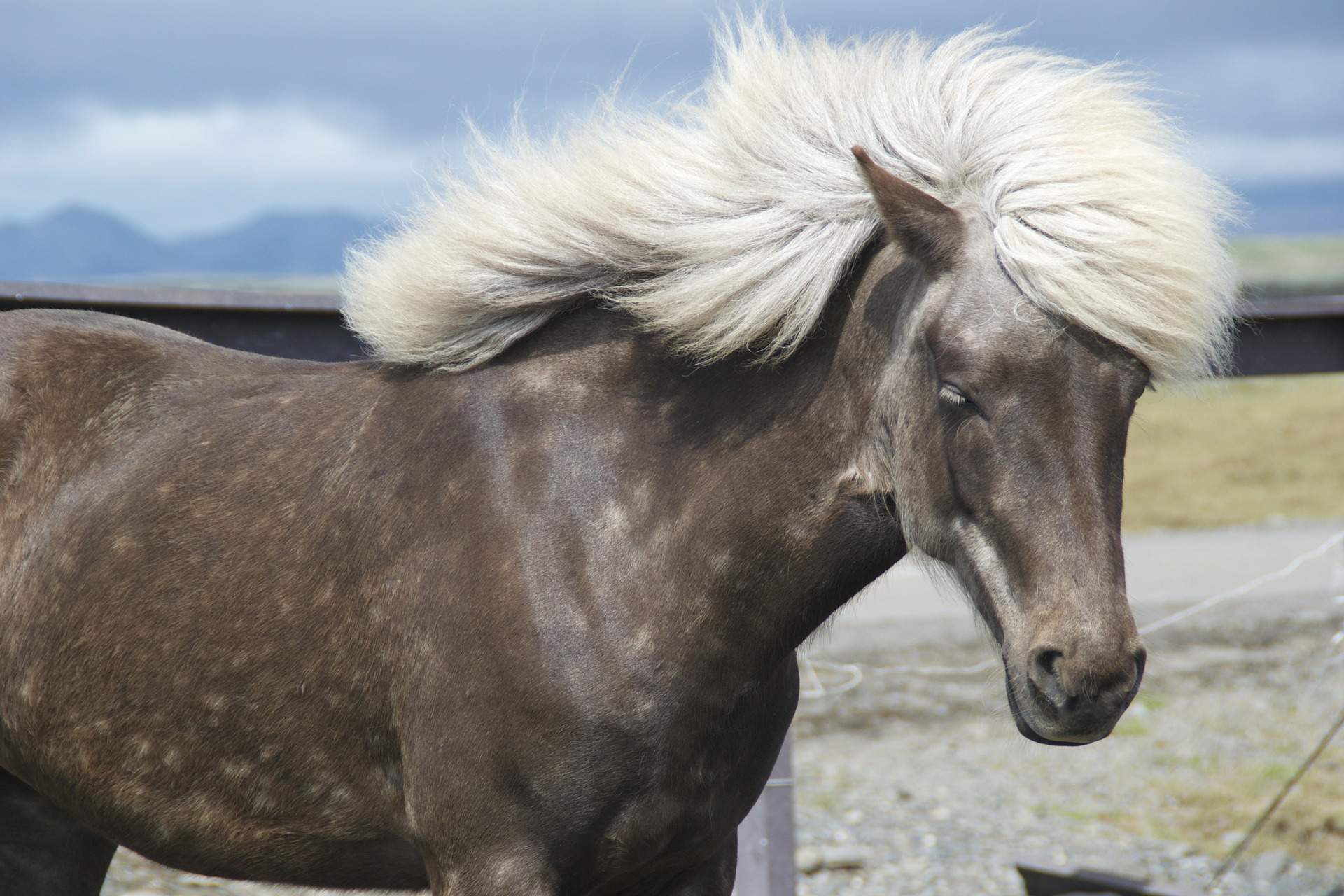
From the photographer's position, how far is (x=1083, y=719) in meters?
1.79

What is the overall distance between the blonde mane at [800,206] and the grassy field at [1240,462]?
822 centimetres

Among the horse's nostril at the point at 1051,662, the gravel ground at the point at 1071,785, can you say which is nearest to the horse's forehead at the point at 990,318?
the horse's nostril at the point at 1051,662

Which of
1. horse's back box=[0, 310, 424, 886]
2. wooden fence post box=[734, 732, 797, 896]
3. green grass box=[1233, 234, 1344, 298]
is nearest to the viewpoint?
horse's back box=[0, 310, 424, 886]

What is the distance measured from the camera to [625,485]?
2139 millimetres

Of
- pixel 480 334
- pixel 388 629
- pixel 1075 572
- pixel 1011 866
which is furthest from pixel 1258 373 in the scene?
pixel 388 629

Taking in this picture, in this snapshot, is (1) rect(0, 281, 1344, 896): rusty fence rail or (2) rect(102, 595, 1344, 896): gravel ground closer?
(1) rect(0, 281, 1344, 896): rusty fence rail

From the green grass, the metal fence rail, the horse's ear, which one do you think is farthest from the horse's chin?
the green grass

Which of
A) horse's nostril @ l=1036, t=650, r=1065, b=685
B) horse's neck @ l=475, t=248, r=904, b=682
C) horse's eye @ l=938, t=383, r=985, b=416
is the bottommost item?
horse's nostril @ l=1036, t=650, r=1065, b=685

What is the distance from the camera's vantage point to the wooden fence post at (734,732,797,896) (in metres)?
3.53

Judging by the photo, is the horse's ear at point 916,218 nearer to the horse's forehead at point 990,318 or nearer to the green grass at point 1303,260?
the horse's forehead at point 990,318

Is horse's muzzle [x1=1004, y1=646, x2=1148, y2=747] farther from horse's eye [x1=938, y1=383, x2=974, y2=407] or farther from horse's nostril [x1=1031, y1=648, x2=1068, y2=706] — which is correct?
horse's eye [x1=938, y1=383, x2=974, y2=407]

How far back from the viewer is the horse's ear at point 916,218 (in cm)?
191

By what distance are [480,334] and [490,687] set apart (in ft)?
2.26

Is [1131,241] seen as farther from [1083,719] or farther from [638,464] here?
[638,464]
